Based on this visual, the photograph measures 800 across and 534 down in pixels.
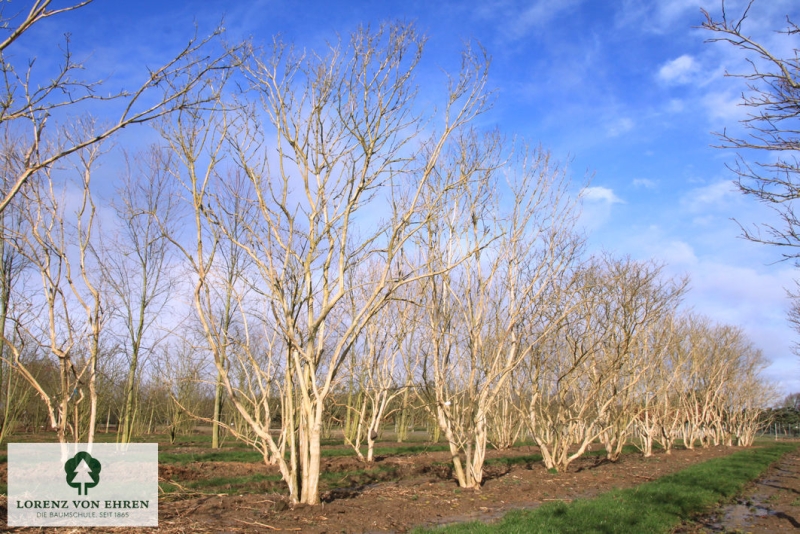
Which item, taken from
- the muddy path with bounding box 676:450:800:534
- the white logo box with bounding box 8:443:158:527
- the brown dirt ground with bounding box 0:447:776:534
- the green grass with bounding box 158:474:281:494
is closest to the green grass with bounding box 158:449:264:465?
the brown dirt ground with bounding box 0:447:776:534

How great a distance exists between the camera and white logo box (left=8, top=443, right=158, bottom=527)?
6094 millimetres

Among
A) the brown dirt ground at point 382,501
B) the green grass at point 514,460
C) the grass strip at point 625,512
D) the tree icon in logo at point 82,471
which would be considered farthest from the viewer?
the green grass at point 514,460

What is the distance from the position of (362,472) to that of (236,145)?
309 inches

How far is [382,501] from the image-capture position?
813cm

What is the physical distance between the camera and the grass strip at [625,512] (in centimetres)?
644

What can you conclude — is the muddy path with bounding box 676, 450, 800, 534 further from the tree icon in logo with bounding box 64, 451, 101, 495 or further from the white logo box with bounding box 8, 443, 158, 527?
the tree icon in logo with bounding box 64, 451, 101, 495

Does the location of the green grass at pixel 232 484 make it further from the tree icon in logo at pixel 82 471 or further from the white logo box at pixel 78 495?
the tree icon in logo at pixel 82 471

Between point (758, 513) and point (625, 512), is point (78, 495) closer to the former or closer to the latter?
point (625, 512)

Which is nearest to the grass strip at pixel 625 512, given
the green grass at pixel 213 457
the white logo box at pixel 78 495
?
the white logo box at pixel 78 495

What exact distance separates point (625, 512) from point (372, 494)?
12.4ft

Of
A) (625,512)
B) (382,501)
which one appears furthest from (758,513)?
(382,501)

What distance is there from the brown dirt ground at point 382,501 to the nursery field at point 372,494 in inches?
0.5

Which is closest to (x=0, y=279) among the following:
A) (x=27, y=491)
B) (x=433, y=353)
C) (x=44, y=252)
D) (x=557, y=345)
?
(x=44, y=252)

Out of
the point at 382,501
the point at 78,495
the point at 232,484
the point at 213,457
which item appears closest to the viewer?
the point at 78,495
